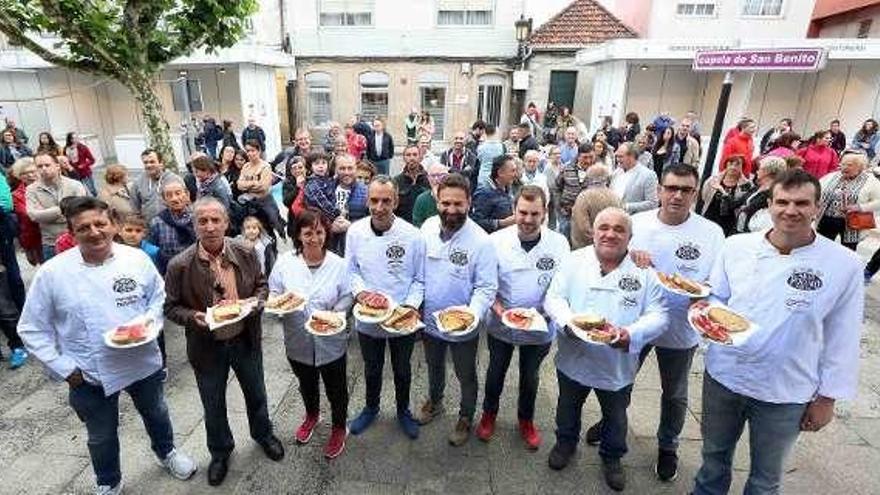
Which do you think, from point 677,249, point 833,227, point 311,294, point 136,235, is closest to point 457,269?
point 311,294

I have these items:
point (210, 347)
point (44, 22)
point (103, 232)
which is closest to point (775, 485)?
point (210, 347)

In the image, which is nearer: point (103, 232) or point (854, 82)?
point (103, 232)

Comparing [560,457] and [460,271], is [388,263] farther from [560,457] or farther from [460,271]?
[560,457]

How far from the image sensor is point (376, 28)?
763 inches

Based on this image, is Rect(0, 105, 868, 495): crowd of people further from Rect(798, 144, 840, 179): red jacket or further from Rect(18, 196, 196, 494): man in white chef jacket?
Rect(798, 144, 840, 179): red jacket

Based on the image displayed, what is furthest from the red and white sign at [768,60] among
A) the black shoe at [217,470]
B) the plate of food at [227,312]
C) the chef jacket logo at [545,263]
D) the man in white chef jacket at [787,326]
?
the black shoe at [217,470]

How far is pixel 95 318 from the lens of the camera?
117 inches

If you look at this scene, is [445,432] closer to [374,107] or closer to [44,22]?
[44,22]

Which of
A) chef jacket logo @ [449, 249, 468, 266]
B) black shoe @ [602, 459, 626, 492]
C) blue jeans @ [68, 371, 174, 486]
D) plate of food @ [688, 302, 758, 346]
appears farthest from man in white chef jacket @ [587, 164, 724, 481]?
blue jeans @ [68, 371, 174, 486]

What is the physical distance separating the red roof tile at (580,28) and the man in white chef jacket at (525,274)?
1702 cm

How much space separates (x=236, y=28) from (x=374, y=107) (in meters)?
11.7

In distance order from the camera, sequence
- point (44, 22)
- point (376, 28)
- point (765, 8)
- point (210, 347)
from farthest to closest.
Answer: point (376, 28) → point (765, 8) → point (44, 22) → point (210, 347)

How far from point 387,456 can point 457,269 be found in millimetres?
1634

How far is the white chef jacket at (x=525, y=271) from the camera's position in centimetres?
356
